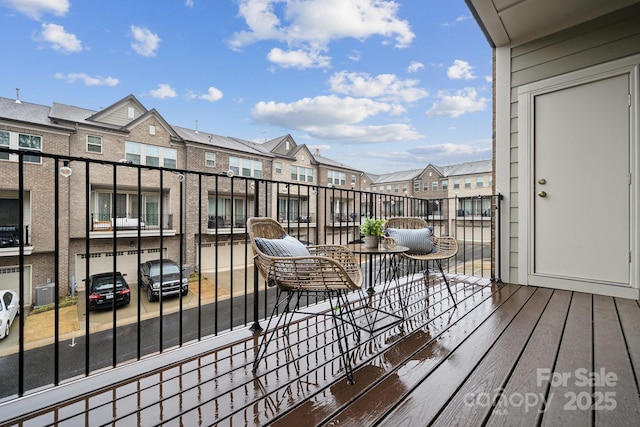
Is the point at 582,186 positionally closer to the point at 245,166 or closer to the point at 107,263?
the point at 107,263

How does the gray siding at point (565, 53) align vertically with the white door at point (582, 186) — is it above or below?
above

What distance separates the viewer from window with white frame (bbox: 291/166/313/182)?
16.2 metres

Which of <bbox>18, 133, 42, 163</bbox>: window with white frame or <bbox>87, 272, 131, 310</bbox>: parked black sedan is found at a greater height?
<bbox>18, 133, 42, 163</bbox>: window with white frame

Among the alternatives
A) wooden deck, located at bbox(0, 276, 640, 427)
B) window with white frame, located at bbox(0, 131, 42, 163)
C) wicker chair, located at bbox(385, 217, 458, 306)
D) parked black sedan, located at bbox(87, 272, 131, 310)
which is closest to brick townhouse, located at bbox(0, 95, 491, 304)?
window with white frame, located at bbox(0, 131, 42, 163)

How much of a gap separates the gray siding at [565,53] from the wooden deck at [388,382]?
5.83 feet

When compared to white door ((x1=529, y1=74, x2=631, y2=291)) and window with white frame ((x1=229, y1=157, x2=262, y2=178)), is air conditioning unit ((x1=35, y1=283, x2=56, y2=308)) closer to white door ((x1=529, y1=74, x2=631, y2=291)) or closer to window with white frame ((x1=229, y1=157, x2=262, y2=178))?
window with white frame ((x1=229, y1=157, x2=262, y2=178))

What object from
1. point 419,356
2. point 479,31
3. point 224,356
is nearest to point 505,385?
point 419,356

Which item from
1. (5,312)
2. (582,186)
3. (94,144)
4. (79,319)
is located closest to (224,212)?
(94,144)

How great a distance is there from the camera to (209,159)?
13.0 m

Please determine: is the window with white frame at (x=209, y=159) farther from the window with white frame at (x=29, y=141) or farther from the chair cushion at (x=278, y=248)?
the chair cushion at (x=278, y=248)

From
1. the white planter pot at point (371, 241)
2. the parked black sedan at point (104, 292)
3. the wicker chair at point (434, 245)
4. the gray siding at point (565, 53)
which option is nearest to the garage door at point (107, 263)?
the parked black sedan at point (104, 292)

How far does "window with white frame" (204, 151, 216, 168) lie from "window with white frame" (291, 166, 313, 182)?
441 cm

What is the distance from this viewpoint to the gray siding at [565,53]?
256 cm

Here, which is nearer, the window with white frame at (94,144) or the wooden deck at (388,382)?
the wooden deck at (388,382)
